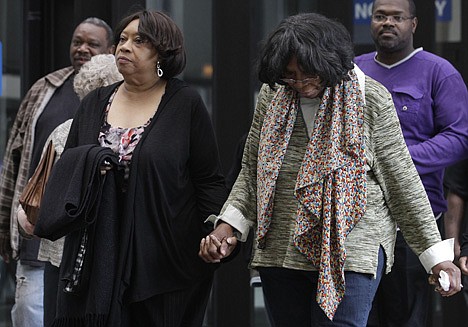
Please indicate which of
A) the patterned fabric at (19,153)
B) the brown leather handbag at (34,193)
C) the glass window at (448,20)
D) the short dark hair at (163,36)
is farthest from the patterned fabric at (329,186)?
the glass window at (448,20)

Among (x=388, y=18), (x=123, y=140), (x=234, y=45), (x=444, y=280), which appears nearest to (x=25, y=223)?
(x=123, y=140)

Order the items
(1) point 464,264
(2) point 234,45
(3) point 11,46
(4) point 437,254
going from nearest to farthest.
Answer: (4) point 437,254
(1) point 464,264
(2) point 234,45
(3) point 11,46

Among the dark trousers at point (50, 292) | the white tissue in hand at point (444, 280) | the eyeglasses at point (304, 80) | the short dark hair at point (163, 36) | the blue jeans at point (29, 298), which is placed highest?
the short dark hair at point (163, 36)

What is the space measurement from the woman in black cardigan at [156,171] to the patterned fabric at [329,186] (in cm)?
58

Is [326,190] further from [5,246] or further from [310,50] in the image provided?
[5,246]

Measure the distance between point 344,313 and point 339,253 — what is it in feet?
0.80

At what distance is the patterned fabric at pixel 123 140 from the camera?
498 cm

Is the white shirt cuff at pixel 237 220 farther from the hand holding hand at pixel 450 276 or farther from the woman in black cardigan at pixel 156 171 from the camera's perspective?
the hand holding hand at pixel 450 276

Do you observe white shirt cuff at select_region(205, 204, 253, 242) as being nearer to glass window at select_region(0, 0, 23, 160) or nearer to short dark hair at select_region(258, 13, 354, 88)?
short dark hair at select_region(258, 13, 354, 88)

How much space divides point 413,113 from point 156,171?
1.30 meters

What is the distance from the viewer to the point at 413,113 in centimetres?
542

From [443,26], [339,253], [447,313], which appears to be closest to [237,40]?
[443,26]

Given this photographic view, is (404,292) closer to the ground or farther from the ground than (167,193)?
closer to the ground

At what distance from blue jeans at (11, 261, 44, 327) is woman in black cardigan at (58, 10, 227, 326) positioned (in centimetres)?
151
